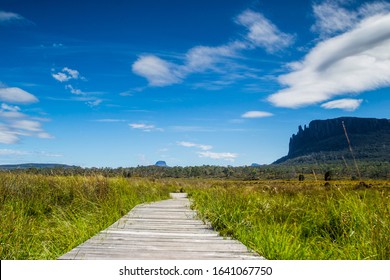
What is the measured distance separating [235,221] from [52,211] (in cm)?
492

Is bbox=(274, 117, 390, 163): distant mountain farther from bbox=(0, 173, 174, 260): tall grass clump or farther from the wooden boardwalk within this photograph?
the wooden boardwalk

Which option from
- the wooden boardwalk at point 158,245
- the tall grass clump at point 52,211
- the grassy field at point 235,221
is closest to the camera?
the wooden boardwalk at point 158,245

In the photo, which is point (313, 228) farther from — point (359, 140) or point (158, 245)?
point (359, 140)

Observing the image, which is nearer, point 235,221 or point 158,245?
point 158,245

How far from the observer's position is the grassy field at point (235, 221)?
4.27 meters

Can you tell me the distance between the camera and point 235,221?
566 centimetres

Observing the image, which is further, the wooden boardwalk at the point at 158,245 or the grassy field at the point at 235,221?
the grassy field at the point at 235,221

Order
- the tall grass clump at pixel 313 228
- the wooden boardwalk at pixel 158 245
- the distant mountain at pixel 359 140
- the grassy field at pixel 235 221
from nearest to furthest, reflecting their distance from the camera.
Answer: the wooden boardwalk at pixel 158 245 < the tall grass clump at pixel 313 228 < the grassy field at pixel 235 221 < the distant mountain at pixel 359 140

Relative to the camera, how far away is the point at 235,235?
16.0ft

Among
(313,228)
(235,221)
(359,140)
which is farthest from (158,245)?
(359,140)

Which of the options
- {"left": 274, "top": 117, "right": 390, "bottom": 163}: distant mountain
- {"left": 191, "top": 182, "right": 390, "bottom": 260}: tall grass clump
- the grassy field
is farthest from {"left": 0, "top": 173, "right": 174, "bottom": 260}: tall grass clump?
{"left": 274, "top": 117, "right": 390, "bottom": 163}: distant mountain

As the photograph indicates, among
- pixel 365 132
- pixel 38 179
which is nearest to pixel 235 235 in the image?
pixel 38 179

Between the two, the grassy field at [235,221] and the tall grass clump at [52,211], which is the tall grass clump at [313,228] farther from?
the tall grass clump at [52,211]

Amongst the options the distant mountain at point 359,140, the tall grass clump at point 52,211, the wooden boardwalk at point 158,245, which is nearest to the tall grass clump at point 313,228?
the wooden boardwalk at point 158,245
